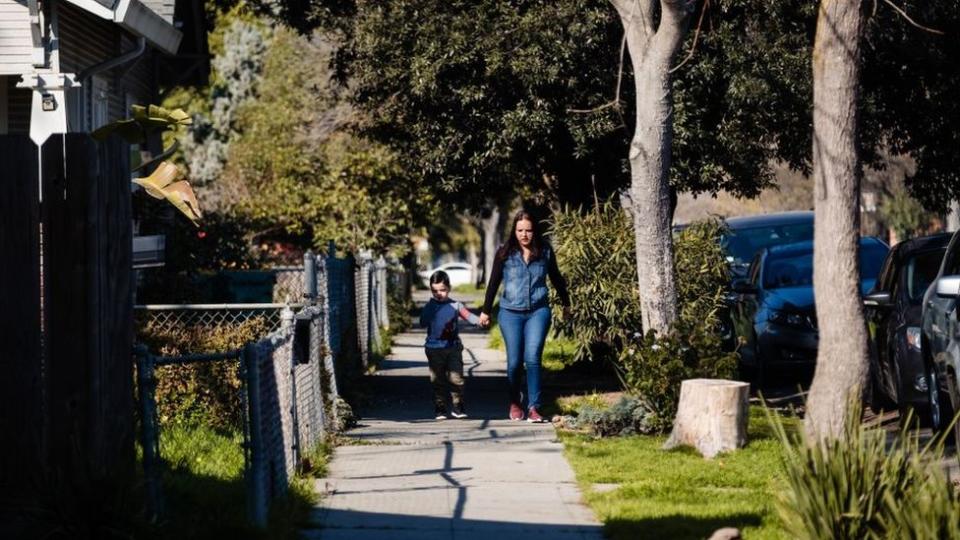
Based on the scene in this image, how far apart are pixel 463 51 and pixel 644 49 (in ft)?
13.5

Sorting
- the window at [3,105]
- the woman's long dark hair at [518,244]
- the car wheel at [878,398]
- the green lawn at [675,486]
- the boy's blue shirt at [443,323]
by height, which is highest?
the window at [3,105]

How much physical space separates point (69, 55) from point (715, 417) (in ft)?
23.1

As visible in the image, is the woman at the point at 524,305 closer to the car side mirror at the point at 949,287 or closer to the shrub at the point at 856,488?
the car side mirror at the point at 949,287

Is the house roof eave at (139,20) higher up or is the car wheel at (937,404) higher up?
the house roof eave at (139,20)

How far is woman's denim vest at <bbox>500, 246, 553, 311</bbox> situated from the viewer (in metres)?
13.3

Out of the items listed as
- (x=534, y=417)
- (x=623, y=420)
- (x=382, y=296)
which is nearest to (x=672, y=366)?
(x=623, y=420)

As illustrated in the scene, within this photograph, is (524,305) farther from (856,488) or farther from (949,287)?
(856,488)

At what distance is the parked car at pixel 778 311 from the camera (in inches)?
649

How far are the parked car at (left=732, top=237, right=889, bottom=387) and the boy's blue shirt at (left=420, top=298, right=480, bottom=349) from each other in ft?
11.5

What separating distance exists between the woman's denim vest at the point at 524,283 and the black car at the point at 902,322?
270 cm

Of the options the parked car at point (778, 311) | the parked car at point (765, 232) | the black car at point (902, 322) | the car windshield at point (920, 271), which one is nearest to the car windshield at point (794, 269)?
the parked car at point (778, 311)

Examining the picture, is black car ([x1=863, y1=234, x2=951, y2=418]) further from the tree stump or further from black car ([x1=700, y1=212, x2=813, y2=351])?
black car ([x1=700, y1=212, x2=813, y2=351])

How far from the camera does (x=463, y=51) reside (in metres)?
16.1

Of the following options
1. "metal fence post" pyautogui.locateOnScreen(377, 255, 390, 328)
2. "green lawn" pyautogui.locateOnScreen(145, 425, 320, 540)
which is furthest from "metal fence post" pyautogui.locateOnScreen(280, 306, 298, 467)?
"metal fence post" pyautogui.locateOnScreen(377, 255, 390, 328)
